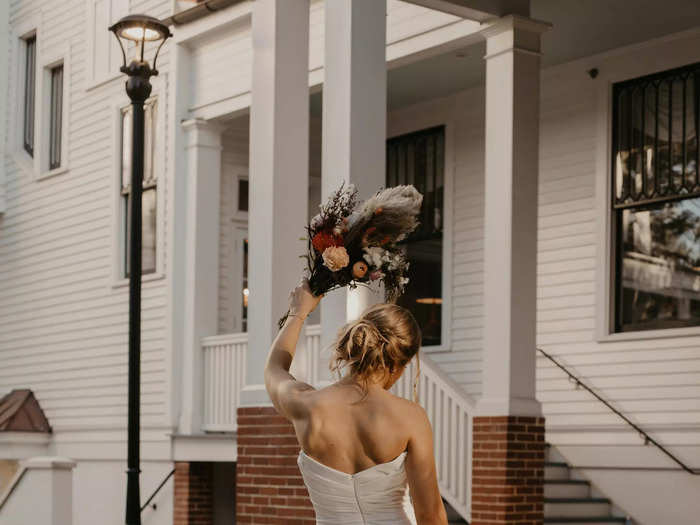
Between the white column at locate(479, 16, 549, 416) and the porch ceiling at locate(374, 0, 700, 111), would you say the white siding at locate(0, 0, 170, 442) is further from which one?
the white column at locate(479, 16, 549, 416)

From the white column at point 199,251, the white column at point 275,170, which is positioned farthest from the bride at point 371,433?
the white column at point 199,251

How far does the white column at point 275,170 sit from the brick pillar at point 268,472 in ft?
0.64

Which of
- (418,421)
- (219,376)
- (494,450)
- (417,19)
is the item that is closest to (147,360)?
(219,376)

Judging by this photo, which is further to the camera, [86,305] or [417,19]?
[86,305]

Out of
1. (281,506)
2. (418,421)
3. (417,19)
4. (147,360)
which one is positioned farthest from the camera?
(147,360)

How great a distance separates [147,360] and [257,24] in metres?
7.46

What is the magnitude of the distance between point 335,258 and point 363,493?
84cm

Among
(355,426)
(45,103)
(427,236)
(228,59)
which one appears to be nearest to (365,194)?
(355,426)

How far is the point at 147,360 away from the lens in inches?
665

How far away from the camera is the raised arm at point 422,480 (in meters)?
3.40

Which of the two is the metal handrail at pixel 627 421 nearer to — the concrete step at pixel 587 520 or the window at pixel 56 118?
the concrete step at pixel 587 520

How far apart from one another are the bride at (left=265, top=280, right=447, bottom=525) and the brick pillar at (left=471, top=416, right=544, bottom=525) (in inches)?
261

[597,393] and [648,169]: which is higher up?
[648,169]

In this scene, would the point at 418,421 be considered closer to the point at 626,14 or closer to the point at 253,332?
the point at 253,332
